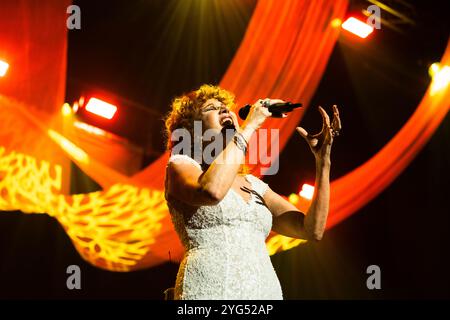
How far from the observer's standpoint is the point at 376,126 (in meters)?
5.02

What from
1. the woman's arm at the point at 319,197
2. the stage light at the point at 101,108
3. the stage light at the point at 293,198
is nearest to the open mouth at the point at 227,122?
the woman's arm at the point at 319,197

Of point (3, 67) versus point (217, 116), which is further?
point (3, 67)

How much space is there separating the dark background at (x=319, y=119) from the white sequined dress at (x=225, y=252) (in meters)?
2.91

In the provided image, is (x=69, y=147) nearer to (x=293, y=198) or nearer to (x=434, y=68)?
(x=293, y=198)

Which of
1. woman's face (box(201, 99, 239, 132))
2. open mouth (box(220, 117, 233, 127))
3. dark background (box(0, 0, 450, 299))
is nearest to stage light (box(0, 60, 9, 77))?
dark background (box(0, 0, 450, 299))

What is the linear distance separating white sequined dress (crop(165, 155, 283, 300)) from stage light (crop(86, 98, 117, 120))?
10.3ft

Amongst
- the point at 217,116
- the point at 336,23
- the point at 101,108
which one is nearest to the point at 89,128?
the point at 101,108

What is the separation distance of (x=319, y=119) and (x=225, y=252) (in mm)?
3690

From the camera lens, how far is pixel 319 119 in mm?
5078

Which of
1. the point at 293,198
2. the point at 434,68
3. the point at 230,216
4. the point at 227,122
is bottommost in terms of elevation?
the point at 230,216

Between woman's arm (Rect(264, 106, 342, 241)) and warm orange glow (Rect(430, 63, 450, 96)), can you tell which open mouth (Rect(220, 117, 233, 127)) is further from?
warm orange glow (Rect(430, 63, 450, 96))

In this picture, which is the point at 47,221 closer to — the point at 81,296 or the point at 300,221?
the point at 81,296

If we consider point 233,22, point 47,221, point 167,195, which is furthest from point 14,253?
point 167,195

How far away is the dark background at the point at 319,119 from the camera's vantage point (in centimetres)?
444
